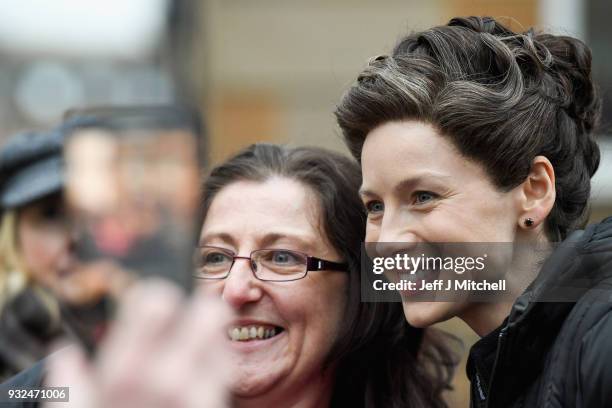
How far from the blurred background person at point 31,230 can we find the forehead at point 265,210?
70 cm

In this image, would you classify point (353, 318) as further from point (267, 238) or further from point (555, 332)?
point (555, 332)

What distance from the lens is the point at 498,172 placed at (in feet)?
6.61

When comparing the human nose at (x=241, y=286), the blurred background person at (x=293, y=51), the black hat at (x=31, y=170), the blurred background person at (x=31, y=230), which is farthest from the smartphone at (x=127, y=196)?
the blurred background person at (x=293, y=51)

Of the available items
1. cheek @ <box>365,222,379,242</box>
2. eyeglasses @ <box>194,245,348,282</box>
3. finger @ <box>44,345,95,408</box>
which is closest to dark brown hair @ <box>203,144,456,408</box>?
eyeglasses @ <box>194,245,348,282</box>

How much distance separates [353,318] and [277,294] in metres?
0.22

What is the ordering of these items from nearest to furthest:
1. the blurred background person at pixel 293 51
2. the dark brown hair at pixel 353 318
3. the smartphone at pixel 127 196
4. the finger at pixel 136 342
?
the finger at pixel 136 342 → the smartphone at pixel 127 196 → the dark brown hair at pixel 353 318 → the blurred background person at pixel 293 51

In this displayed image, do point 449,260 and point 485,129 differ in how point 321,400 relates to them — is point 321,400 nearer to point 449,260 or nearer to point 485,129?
point 449,260

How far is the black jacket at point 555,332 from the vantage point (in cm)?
A: 172

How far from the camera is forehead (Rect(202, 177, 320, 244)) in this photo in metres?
2.53

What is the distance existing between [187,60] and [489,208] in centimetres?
415

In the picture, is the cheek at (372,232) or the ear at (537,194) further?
the cheek at (372,232)

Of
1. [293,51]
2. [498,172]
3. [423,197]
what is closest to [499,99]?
[498,172]

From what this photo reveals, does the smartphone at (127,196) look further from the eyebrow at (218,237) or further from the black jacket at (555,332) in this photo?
the eyebrow at (218,237)

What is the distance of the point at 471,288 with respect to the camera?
2.03 meters
